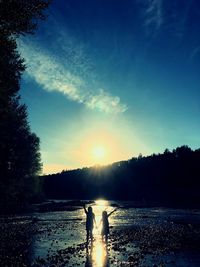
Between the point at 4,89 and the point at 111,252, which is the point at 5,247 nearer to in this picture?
the point at 111,252

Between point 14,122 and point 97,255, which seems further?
point 14,122

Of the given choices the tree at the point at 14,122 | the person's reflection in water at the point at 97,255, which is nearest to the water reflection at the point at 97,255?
the person's reflection in water at the point at 97,255

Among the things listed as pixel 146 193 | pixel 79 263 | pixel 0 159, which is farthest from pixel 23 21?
pixel 146 193

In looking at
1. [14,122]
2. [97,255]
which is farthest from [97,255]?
[14,122]

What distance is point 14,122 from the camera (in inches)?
2327

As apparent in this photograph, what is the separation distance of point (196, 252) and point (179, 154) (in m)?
174

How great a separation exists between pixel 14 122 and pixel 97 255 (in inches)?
1556

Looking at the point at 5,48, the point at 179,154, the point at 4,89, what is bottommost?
the point at 4,89

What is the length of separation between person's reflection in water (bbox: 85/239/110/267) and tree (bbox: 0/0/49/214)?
1022cm

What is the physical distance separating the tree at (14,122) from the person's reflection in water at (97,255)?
10.2 metres

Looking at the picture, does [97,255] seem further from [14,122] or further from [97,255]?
[14,122]

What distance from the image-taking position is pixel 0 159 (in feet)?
185

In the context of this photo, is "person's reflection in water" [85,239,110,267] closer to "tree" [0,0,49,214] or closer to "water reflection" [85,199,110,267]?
"water reflection" [85,199,110,267]

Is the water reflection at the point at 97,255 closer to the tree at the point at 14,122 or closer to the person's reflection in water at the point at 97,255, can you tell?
the person's reflection in water at the point at 97,255
